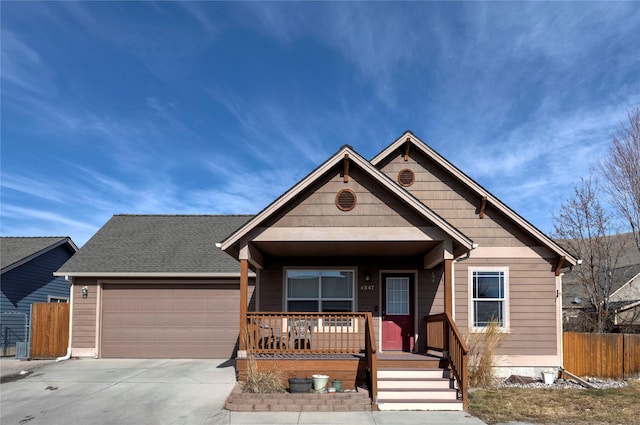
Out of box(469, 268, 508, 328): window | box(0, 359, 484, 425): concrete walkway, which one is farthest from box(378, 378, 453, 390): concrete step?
box(469, 268, 508, 328): window

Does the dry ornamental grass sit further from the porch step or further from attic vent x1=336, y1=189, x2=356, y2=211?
attic vent x1=336, y1=189, x2=356, y2=211

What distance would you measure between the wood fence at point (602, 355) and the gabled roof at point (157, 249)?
918 centimetres

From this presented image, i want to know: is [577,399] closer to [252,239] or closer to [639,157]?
[252,239]

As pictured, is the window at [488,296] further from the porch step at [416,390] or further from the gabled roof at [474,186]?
the porch step at [416,390]

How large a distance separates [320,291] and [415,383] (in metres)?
4.02

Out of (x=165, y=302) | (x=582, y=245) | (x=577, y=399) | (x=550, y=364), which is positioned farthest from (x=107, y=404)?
(x=582, y=245)

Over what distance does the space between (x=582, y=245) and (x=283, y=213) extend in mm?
16526

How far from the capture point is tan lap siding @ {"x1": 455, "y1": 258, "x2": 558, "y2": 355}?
13.0 meters

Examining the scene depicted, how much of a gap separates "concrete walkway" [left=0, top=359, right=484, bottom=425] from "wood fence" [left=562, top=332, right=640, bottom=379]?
5724 mm

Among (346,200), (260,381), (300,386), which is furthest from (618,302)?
(260,381)

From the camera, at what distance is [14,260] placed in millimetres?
19688

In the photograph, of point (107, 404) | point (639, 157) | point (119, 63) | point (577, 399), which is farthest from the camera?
point (639, 157)

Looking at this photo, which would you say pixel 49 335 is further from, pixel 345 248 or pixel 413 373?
pixel 413 373

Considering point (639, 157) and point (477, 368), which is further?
point (639, 157)
